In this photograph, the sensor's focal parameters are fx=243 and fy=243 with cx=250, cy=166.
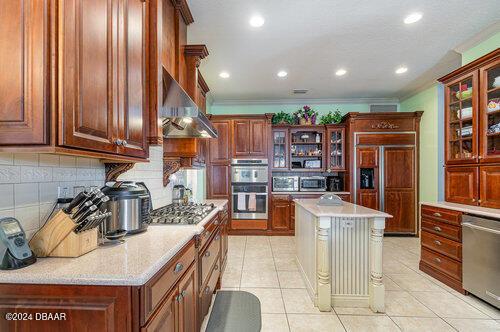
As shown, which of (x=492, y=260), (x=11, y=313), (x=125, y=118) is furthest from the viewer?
(x=492, y=260)

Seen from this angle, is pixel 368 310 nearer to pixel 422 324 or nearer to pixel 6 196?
pixel 422 324

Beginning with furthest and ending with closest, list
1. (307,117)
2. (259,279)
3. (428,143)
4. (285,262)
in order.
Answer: (307,117), (428,143), (285,262), (259,279)

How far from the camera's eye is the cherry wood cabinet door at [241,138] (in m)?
4.97

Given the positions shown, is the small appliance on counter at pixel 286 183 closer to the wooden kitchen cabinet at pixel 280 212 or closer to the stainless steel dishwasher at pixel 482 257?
the wooden kitchen cabinet at pixel 280 212

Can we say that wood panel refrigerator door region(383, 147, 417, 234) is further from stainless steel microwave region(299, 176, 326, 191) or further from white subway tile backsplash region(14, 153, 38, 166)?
white subway tile backsplash region(14, 153, 38, 166)

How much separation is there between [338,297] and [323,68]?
10.3ft

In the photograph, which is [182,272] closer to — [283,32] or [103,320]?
[103,320]

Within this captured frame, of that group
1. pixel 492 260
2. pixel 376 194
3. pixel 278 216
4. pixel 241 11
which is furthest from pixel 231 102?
pixel 492 260

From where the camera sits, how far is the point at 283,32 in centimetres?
281

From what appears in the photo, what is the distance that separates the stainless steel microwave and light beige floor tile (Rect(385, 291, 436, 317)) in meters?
2.63

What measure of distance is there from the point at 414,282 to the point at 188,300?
2.73 metres

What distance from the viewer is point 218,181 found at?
195 inches

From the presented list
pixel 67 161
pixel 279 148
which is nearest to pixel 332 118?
pixel 279 148

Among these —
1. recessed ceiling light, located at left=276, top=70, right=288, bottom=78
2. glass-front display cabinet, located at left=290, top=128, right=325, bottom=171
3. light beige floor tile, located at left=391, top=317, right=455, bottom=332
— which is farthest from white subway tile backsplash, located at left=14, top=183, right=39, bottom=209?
glass-front display cabinet, located at left=290, top=128, right=325, bottom=171
